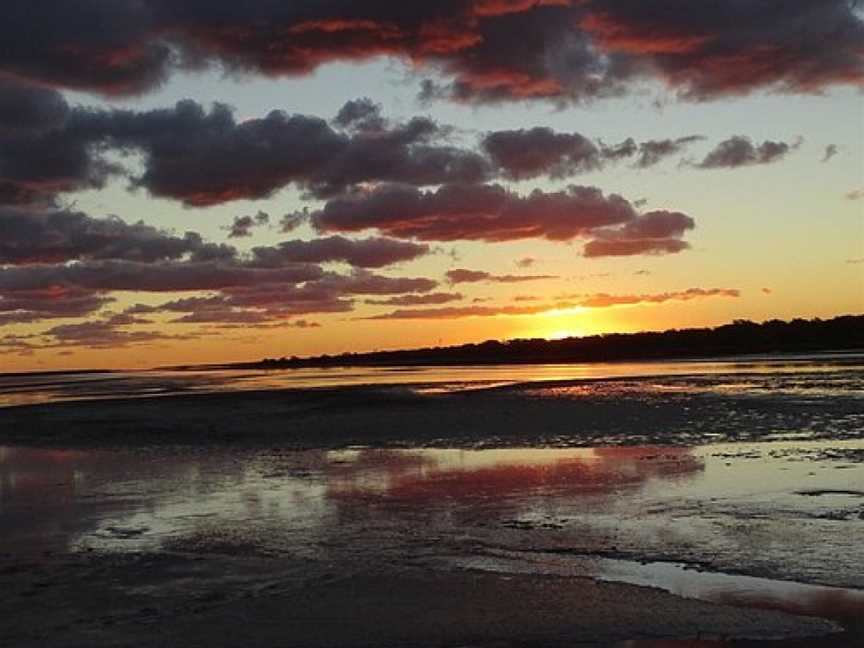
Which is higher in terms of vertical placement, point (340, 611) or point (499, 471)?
point (499, 471)

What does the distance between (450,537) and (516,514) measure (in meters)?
1.78

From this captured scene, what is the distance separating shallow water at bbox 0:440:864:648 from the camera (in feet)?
35.5

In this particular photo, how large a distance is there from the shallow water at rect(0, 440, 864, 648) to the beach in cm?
6

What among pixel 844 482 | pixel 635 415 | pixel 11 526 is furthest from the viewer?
pixel 635 415

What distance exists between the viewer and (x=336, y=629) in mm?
9016

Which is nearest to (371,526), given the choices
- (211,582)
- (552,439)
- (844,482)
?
(211,582)

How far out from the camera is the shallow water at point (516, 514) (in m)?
10.8

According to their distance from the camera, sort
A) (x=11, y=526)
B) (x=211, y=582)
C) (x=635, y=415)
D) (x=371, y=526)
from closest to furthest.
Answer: (x=211, y=582)
(x=371, y=526)
(x=11, y=526)
(x=635, y=415)

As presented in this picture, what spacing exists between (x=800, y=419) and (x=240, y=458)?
1519 cm

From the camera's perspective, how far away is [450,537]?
42.5 ft

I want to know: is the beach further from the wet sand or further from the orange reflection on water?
the wet sand

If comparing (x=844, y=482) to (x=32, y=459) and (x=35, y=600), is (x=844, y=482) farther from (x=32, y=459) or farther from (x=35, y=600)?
(x=32, y=459)

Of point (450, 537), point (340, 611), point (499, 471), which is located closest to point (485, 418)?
point (499, 471)

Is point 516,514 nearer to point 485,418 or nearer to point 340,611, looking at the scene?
point 340,611
